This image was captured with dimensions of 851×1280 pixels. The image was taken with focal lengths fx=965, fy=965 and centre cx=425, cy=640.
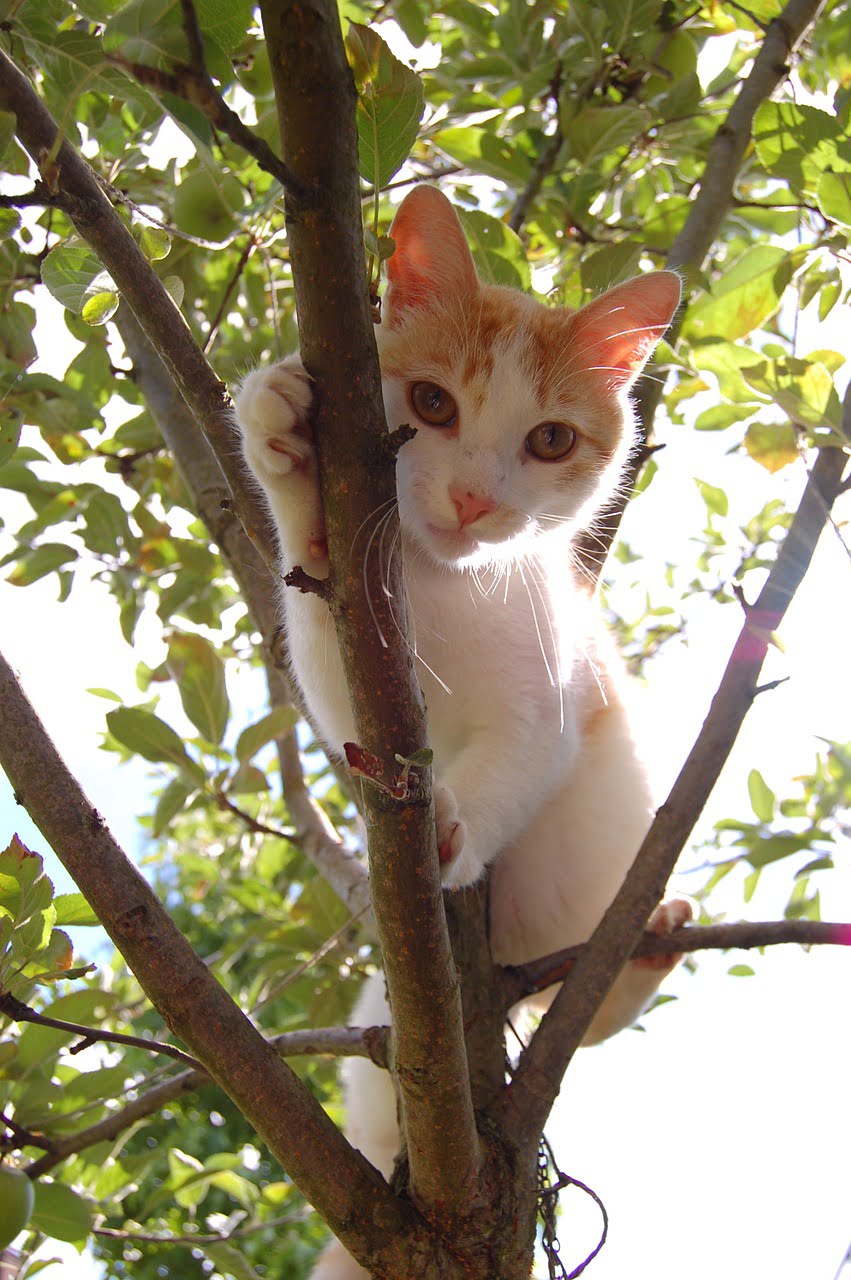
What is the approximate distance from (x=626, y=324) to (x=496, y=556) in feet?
1.86

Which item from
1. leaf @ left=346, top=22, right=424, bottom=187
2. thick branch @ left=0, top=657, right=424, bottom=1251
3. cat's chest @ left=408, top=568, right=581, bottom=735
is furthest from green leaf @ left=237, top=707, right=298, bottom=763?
leaf @ left=346, top=22, right=424, bottom=187

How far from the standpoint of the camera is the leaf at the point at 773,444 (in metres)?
1.85

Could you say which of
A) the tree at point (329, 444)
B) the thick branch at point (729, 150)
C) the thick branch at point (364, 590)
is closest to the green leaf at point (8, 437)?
the tree at point (329, 444)

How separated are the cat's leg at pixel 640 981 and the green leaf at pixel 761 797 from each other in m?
0.59

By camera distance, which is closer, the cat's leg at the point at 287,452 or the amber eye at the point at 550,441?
the cat's leg at the point at 287,452

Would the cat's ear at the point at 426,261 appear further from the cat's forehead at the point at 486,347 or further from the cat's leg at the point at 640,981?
the cat's leg at the point at 640,981

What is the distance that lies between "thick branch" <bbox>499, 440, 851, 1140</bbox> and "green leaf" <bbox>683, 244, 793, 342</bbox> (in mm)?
314

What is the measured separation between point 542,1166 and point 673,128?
2306mm

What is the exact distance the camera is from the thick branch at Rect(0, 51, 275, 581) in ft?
3.61

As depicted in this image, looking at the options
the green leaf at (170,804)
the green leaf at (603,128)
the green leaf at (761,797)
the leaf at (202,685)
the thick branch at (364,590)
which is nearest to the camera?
the thick branch at (364,590)

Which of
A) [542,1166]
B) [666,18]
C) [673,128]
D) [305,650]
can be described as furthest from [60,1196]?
[666,18]

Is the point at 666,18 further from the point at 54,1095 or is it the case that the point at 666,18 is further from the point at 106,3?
the point at 54,1095

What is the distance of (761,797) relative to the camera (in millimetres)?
2660

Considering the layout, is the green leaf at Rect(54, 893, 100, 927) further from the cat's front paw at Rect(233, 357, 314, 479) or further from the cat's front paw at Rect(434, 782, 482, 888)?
the cat's front paw at Rect(233, 357, 314, 479)
